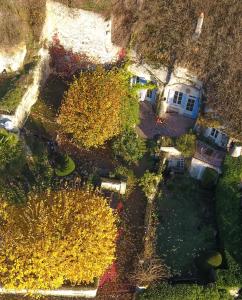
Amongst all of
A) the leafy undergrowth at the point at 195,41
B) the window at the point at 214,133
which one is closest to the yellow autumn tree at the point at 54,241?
the window at the point at 214,133

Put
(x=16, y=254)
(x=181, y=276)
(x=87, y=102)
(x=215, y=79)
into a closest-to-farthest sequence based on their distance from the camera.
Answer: (x=16, y=254) < (x=181, y=276) < (x=87, y=102) < (x=215, y=79)

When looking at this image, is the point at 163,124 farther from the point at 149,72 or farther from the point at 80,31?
Answer: the point at 80,31

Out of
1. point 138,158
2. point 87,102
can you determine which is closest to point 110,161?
point 138,158

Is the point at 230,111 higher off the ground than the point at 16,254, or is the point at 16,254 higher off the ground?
the point at 230,111

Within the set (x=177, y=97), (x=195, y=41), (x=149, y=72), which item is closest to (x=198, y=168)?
(x=177, y=97)

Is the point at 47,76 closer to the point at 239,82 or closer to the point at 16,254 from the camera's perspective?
the point at 239,82

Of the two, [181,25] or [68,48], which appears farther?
[68,48]

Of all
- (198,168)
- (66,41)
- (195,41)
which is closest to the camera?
(198,168)
